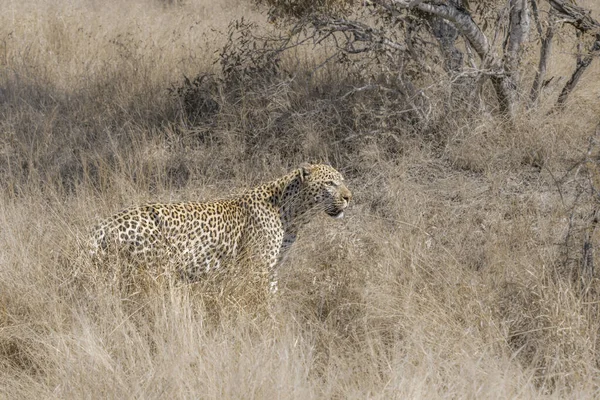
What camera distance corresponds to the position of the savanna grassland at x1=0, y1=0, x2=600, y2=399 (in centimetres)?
482

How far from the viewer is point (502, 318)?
550 cm

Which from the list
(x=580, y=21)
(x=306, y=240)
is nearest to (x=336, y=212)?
(x=306, y=240)

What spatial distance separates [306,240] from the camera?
272 inches

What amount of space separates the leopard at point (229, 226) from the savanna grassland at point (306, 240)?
19 cm

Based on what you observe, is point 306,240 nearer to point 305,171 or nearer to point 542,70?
point 305,171

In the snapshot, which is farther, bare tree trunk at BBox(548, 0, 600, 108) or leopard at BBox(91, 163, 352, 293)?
bare tree trunk at BBox(548, 0, 600, 108)

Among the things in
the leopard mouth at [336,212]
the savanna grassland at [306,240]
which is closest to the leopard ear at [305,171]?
the leopard mouth at [336,212]

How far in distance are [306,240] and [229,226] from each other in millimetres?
672

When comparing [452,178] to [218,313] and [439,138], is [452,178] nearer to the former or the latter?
[439,138]

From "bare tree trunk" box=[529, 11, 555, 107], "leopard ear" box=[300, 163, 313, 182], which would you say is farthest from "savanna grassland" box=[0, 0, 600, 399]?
"leopard ear" box=[300, 163, 313, 182]

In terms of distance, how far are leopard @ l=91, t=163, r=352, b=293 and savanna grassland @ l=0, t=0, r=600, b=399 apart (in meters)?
0.19

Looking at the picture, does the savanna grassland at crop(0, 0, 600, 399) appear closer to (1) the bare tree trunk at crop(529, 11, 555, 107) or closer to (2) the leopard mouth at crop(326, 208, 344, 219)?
(2) the leopard mouth at crop(326, 208, 344, 219)

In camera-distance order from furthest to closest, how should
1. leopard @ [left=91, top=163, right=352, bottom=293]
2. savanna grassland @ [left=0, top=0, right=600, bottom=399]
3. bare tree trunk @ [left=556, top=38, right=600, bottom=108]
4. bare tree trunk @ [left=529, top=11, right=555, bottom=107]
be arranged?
1. bare tree trunk @ [left=529, top=11, right=555, bottom=107]
2. bare tree trunk @ [left=556, top=38, right=600, bottom=108]
3. leopard @ [left=91, top=163, right=352, bottom=293]
4. savanna grassland @ [left=0, top=0, right=600, bottom=399]

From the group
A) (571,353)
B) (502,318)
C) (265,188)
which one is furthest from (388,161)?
(571,353)
